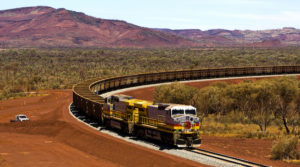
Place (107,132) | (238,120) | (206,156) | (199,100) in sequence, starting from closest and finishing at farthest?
(206,156)
(107,132)
(238,120)
(199,100)

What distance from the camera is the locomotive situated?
81.7 ft

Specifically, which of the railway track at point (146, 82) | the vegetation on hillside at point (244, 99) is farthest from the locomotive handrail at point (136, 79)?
the vegetation on hillside at point (244, 99)

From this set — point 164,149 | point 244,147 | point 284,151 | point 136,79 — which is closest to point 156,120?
point 164,149

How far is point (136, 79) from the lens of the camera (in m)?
63.7

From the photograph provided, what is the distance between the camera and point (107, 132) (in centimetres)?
3209

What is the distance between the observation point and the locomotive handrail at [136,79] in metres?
40.3

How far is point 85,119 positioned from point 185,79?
106 ft

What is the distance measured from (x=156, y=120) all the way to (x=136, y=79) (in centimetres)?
3704

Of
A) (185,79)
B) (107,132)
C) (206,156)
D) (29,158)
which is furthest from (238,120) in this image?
(185,79)

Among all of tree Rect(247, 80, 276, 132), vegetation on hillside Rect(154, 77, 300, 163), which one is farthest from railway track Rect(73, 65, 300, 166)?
tree Rect(247, 80, 276, 132)

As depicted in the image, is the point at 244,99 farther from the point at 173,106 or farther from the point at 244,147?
the point at 173,106

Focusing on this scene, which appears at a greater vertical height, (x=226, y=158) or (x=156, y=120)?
(x=156, y=120)

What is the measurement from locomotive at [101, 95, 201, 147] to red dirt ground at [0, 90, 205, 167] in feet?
5.10

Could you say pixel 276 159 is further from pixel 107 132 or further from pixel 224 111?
pixel 224 111
